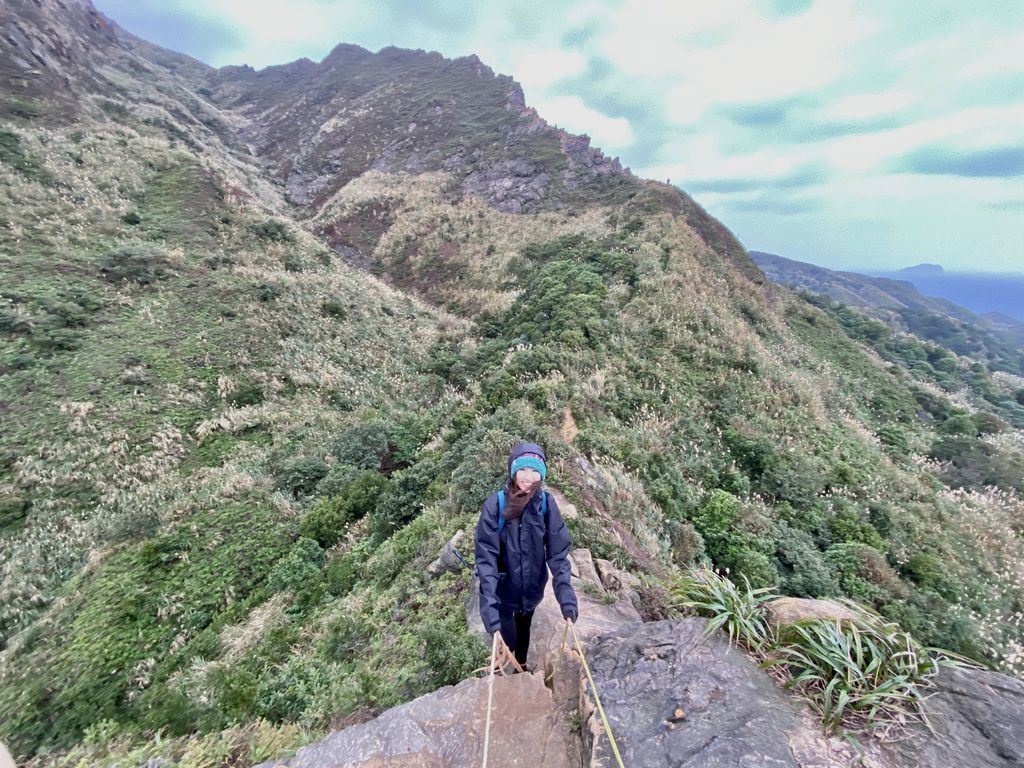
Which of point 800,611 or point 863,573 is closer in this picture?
point 800,611

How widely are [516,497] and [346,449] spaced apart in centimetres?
928

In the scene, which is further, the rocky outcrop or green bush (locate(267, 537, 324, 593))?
green bush (locate(267, 537, 324, 593))

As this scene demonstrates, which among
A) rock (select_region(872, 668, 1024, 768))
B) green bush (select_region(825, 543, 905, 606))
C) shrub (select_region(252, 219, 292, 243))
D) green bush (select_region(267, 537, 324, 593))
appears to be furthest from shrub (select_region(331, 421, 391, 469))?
shrub (select_region(252, 219, 292, 243))

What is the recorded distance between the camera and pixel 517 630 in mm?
4344

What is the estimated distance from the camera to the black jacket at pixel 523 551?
3777 mm

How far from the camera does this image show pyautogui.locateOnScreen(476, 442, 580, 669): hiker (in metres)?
Answer: 3.68

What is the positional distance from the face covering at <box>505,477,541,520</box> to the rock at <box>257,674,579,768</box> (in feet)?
4.03

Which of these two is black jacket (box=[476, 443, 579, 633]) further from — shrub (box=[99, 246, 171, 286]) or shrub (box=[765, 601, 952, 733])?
shrub (box=[99, 246, 171, 286])

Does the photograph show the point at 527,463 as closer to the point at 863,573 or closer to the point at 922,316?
the point at 863,573

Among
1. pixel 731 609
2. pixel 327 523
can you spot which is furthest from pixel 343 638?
pixel 731 609

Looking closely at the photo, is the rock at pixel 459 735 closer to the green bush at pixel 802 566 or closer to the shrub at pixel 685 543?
the shrub at pixel 685 543

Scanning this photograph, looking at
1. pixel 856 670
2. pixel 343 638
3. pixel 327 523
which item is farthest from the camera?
pixel 327 523

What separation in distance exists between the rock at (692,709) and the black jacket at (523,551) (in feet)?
2.33

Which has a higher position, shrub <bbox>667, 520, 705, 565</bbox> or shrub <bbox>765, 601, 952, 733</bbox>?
shrub <bbox>765, 601, 952, 733</bbox>
